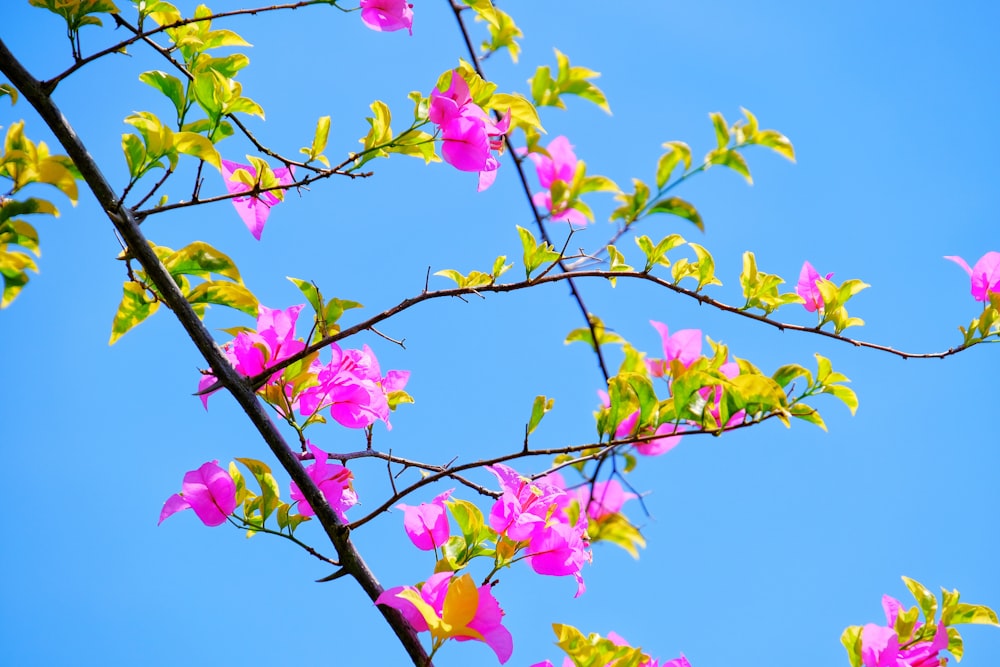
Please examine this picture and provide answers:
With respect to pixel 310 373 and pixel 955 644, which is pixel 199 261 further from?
pixel 955 644

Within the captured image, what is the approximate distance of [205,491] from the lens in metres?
0.86

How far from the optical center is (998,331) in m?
1.07

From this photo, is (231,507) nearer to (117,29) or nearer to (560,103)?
(117,29)

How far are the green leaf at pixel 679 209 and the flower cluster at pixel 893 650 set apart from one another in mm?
598

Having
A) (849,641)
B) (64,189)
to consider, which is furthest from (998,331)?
(64,189)

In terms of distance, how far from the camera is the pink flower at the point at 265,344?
0.91 m

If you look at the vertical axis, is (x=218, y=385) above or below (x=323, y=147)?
below

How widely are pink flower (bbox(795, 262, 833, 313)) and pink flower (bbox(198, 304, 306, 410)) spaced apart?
677 millimetres

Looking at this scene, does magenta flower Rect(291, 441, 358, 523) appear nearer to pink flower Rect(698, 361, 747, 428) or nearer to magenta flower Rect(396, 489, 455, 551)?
magenta flower Rect(396, 489, 455, 551)

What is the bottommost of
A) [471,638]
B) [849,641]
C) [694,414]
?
[849,641]

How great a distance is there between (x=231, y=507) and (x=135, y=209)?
0.34 m

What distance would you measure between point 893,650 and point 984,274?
1.75 ft

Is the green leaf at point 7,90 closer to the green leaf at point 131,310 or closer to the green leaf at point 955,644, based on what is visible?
the green leaf at point 131,310

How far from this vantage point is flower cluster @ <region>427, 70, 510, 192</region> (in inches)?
33.2
